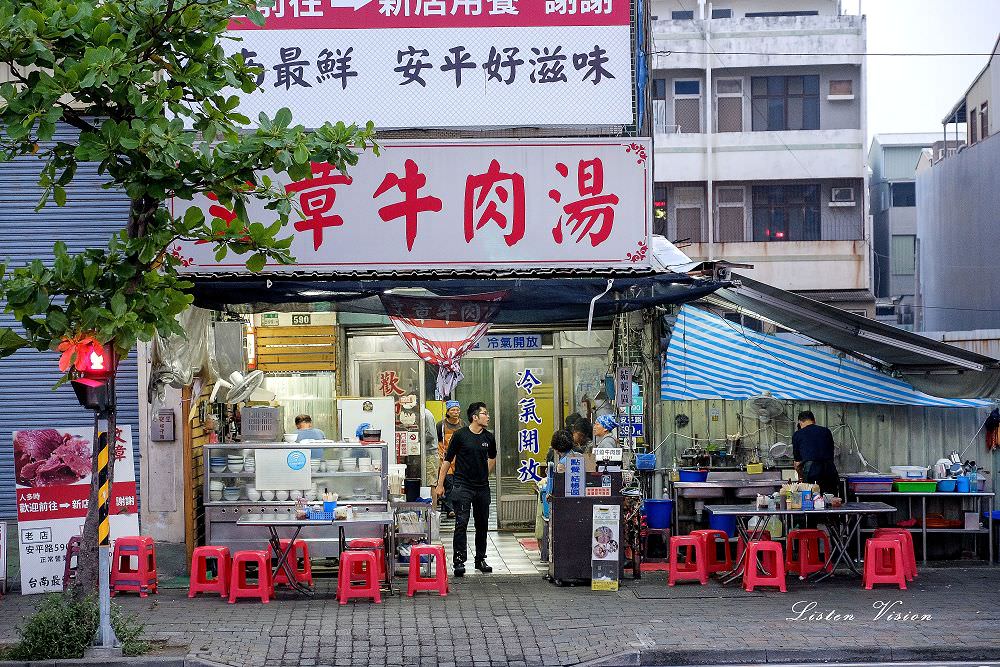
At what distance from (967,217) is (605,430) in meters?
18.2

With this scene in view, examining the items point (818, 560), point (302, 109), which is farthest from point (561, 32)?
point (818, 560)

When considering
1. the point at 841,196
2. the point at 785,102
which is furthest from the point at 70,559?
the point at 785,102

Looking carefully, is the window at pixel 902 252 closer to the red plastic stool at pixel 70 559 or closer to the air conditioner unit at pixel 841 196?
the air conditioner unit at pixel 841 196

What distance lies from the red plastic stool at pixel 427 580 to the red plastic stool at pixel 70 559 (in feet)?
12.3

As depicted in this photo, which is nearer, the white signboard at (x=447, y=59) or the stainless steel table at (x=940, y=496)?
the white signboard at (x=447, y=59)

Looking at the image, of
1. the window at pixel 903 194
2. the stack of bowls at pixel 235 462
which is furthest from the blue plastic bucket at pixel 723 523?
the window at pixel 903 194

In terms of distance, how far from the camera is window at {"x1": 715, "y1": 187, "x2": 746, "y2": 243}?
105ft

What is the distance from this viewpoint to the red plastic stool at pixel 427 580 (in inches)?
497

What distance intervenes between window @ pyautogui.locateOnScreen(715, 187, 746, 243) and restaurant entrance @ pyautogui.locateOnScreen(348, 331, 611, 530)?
1571 cm

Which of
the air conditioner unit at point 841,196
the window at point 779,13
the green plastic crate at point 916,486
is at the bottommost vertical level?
the green plastic crate at point 916,486

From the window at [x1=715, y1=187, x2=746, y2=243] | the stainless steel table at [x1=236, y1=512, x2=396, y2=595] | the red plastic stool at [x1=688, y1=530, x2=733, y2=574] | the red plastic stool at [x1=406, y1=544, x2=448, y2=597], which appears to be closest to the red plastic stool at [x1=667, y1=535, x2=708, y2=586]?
the red plastic stool at [x1=688, y1=530, x2=733, y2=574]

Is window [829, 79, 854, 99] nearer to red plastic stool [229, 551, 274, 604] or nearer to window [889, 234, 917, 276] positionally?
window [889, 234, 917, 276]

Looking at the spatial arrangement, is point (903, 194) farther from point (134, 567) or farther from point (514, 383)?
point (134, 567)

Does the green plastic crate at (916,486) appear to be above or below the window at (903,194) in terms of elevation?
below
